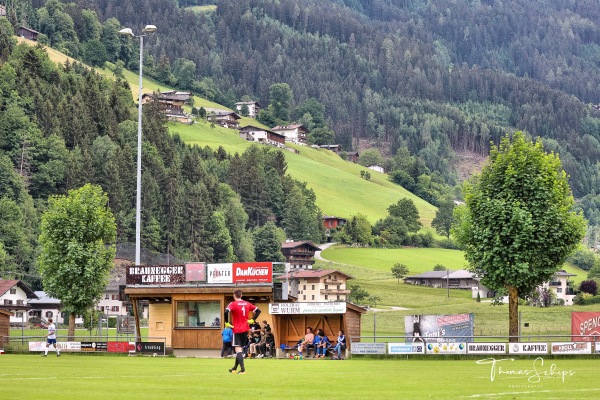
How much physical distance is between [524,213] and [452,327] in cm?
786

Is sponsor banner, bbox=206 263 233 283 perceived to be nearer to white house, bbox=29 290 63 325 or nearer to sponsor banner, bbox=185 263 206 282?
sponsor banner, bbox=185 263 206 282

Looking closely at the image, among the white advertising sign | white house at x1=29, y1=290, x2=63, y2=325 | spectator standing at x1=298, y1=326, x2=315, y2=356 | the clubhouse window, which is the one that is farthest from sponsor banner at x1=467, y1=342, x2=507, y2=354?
white house at x1=29, y1=290, x2=63, y2=325

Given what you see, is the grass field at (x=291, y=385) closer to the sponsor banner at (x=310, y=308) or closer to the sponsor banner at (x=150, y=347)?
the sponsor banner at (x=310, y=308)

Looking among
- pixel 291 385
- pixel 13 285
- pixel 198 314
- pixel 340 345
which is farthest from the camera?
pixel 13 285

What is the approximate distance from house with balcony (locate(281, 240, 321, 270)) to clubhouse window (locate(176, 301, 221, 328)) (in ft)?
429

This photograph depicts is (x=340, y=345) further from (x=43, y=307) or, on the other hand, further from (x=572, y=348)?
(x=43, y=307)

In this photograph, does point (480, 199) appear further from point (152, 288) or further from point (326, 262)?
point (326, 262)

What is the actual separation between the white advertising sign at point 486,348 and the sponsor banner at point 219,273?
12698 millimetres

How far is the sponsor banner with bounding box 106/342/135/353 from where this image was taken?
165 feet

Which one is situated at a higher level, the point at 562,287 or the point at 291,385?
the point at 562,287

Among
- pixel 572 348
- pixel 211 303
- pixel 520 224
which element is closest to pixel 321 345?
pixel 211 303

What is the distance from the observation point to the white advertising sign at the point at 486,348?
148ft

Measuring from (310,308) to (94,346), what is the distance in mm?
11663

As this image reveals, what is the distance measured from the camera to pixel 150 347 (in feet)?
165
